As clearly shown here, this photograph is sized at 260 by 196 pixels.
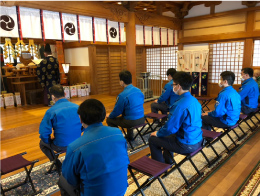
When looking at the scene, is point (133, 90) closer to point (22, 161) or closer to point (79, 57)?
point (22, 161)

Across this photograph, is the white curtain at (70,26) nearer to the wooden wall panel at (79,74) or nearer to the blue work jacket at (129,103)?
the blue work jacket at (129,103)

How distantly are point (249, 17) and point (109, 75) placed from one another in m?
5.70

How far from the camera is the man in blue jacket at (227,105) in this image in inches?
121

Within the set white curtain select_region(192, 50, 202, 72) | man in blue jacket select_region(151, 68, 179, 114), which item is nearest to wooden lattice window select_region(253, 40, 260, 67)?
white curtain select_region(192, 50, 202, 72)

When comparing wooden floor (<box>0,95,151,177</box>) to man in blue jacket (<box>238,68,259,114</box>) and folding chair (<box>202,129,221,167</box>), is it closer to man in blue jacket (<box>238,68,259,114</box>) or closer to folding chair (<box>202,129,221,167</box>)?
folding chair (<box>202,129,221,167</box>)

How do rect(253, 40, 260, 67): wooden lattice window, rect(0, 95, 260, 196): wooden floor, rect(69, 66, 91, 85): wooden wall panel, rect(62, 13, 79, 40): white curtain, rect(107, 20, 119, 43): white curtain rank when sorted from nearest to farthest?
1. rect(0, 95, 260, 196): wooden floor
2. rect(62, 13, 79, 40): white curtain
3. rect(107, 20, 119, 43): white curtain
4. rect(253, 40, 260, 67): wooden lattice window
5. rect(69, 66, 91, 85): wooden wall panel

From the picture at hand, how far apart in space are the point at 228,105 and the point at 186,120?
126 cm

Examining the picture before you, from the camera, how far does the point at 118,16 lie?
17.8ft

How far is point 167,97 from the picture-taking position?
14.3 ft

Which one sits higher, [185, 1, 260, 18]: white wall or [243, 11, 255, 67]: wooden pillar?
[185, 1, 260, 18]: white wall

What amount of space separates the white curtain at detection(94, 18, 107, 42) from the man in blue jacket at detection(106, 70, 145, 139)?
2.35 m

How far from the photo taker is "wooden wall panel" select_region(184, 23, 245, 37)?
22.0ft

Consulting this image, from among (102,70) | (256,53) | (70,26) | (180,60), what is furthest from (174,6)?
(70,26)

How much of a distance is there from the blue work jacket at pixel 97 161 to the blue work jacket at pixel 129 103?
Answer: 1.79 m
